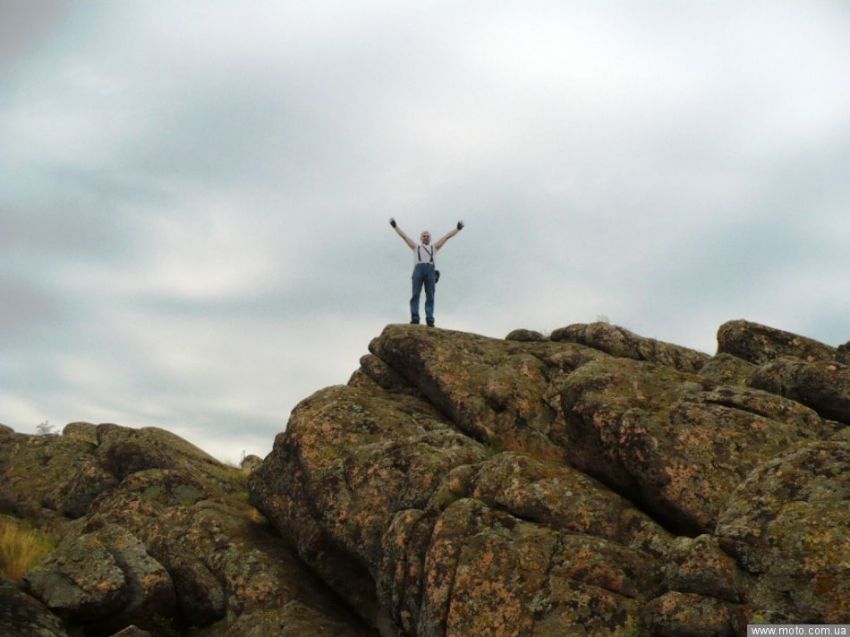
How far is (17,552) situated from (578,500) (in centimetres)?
1534

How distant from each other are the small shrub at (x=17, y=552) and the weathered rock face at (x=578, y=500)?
20.4 feet

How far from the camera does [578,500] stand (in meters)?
15.9

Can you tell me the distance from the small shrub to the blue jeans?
1554cm

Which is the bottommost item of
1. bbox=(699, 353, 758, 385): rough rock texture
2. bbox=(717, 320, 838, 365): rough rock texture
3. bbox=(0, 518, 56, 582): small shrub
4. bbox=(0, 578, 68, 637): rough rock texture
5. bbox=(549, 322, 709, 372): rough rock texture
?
bbox=(0, 578, 68, 637): rough rock texture

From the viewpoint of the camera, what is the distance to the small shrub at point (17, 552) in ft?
64.8

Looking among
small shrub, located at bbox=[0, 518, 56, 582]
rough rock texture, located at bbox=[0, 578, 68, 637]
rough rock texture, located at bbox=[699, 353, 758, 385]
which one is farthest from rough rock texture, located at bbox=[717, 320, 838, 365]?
small shrub, located at bbox=[0, 518, 56, 582]

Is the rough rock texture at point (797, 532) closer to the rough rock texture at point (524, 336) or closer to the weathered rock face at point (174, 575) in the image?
the weathered rock face at point (174, 575)

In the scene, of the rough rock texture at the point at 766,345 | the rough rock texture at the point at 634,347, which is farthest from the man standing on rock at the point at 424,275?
the rough rock texture at the point at 766,345

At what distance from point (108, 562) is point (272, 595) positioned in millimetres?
4153

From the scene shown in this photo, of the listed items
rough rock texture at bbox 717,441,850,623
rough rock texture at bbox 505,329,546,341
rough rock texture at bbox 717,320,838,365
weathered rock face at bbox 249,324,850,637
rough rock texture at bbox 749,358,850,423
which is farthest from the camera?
rough rock texture at bbox 505,329,546,341

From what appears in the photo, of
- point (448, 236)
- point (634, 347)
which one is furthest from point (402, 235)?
point (634, 347)

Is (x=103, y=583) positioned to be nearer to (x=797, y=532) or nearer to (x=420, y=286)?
(x=797, y=532)

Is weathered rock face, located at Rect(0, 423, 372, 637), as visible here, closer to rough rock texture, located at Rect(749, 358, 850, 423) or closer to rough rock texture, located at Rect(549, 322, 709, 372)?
rough rock texture, located at Rect(749, 358, 850, 423)

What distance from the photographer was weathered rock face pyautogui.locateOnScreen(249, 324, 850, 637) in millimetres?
11766
